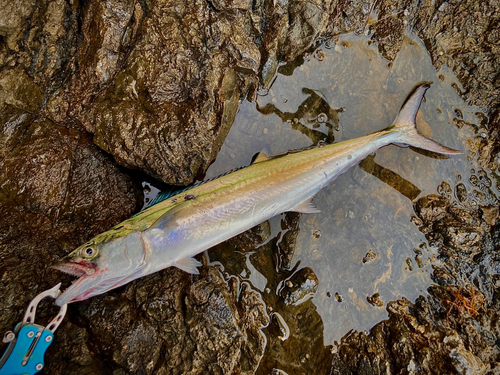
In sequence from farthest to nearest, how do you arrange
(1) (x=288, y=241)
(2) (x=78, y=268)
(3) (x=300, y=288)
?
1. (1) (x=288, y=241)
2. (3) (x=300, y=288)
3. (2) (x=78, y=268)

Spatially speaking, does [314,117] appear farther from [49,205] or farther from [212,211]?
[49,205]

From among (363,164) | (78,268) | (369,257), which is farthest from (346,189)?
(78,268)

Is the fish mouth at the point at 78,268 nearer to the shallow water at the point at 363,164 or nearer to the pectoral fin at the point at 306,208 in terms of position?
the shallow water at the point at 363,164

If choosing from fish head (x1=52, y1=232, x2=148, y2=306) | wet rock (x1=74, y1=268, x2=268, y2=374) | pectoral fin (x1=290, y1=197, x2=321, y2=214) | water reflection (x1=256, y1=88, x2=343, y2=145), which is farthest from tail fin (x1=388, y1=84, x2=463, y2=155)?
fish head (x1=52, y1=232, x2=148, y2=306)

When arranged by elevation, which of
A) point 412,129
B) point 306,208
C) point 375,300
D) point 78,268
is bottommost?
point 375,300

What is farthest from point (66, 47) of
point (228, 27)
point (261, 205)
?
point (261, 205)

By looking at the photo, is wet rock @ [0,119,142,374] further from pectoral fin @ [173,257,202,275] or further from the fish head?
pectoral fin @ [173,257,202,275]
